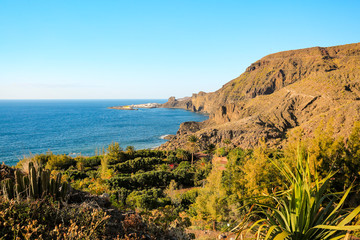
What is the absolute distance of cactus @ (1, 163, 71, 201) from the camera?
4738mm

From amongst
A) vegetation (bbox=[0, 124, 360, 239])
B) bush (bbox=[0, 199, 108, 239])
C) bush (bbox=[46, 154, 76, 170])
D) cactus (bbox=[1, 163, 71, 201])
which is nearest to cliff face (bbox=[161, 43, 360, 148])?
vegetation (bbox=[0, 124, 360, 239])

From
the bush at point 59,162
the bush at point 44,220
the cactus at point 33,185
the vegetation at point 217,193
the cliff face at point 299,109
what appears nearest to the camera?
the vegetation at point 217,193

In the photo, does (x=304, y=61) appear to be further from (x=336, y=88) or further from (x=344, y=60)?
(x=336, y=88)

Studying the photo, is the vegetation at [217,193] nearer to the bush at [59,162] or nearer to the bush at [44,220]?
the bush at [44,220]

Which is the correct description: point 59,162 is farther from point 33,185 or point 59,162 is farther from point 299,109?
point 299,109

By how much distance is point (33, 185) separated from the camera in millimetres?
4863

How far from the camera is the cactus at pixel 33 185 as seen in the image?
4738 mm

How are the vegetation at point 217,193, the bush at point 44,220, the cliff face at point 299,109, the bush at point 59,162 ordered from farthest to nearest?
1. the cliff face at point 299,109
2. the bush at point 59,162
3. the bush at point 44,220
4. the vegetation at point 217,193

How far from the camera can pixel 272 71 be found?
130125 millimetres

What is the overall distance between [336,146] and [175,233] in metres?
15.8

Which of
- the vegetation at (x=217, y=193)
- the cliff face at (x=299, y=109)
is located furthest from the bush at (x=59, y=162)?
the cliff face at (x=299, y=109)

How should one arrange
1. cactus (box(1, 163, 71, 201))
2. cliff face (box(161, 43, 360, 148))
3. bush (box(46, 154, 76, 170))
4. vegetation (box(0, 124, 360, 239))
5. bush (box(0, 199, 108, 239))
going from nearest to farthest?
vegetation (box(0, 124, 360, 239)), bush (box(0, 199, 108, 239)), cactus (box(1, 163, 71, 201)), bush (box(46, 154, 76, 170)), cliff face (box(161, 43, 360, 148))

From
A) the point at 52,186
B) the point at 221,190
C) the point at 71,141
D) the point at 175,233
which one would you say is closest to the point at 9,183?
the point at 52,186

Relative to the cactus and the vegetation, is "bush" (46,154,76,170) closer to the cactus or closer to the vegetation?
the vegetation
